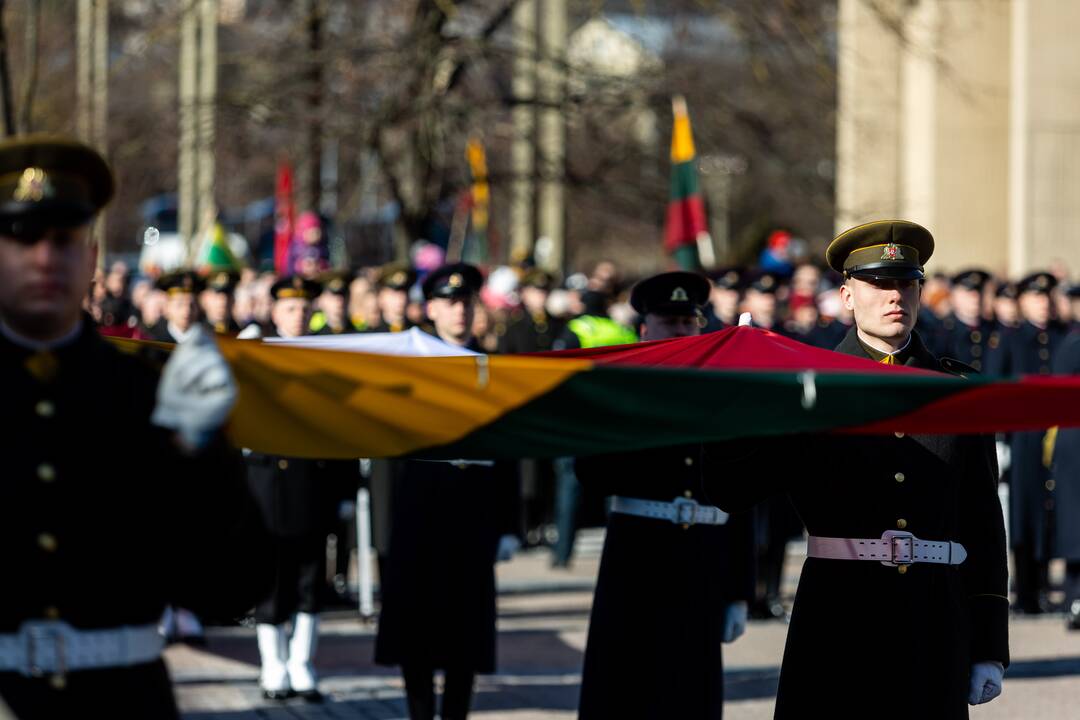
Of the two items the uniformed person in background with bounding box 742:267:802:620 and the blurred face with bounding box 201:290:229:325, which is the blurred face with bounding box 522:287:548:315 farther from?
the blurred face with bounding box 201:290:229:325

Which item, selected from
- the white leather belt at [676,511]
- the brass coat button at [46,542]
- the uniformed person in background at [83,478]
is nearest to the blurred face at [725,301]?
the white leather belt at [676,511]

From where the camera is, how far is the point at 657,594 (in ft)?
23.1

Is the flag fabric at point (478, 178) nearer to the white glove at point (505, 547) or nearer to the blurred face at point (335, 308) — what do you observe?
the blurred face at point (335, 308)

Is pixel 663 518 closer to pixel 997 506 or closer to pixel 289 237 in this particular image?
pixel 997 506

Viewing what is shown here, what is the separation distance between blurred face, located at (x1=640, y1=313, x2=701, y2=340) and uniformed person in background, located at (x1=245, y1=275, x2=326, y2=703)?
295cm

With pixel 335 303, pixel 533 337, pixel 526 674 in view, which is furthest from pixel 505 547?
pixel 533 337

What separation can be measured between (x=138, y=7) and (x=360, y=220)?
7.95 meters

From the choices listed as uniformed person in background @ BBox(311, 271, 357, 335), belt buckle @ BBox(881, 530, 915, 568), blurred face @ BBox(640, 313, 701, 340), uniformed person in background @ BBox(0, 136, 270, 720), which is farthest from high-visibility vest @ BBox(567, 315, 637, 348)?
uniformed person in background @ BBox(0, 136, 270, 720)

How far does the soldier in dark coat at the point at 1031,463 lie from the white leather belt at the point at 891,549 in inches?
316

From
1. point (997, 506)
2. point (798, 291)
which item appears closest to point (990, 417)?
point (997, 506)

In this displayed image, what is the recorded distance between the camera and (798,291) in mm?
16406

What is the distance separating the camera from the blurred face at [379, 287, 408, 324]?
1293 cm

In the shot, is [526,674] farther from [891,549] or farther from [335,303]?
[891,549]

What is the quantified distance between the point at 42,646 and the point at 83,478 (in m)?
0.37
